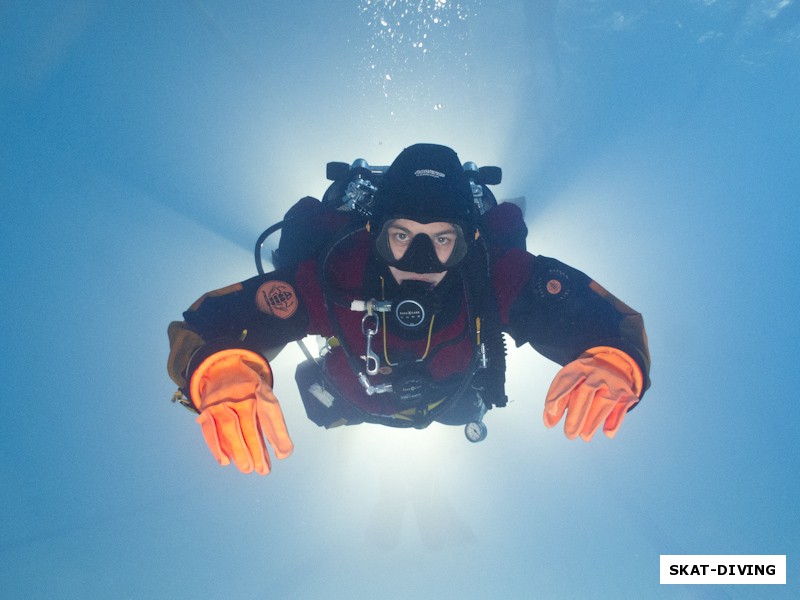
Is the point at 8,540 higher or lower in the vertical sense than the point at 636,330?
lower

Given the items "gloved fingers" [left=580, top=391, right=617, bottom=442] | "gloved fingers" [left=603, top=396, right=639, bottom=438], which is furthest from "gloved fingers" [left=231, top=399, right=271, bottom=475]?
"gloved fingers" [left=603, top=396, right=639, bottom=438]

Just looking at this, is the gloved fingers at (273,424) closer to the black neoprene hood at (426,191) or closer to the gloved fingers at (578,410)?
the black neoprene hood at (426,191)

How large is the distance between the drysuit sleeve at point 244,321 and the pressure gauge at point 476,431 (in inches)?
98.3

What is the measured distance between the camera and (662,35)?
36.6 ft

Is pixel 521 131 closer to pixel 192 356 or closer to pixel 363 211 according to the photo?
pixel 363 211

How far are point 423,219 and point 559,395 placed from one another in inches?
50.9

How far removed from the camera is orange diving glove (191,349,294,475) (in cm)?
193

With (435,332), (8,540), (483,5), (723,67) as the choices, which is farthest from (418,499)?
(723,67)

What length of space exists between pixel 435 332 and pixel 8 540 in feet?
43.7

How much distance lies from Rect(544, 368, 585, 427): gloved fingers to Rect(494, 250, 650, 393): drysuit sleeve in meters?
0.27

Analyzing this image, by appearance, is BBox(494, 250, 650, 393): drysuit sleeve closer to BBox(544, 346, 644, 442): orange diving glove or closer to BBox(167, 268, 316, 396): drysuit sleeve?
Result: BBox(544, 346, 644, 442): orange diving glove

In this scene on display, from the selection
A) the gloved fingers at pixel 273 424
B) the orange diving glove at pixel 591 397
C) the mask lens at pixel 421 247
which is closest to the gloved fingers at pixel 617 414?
the orange diving glove at pixel 591 397

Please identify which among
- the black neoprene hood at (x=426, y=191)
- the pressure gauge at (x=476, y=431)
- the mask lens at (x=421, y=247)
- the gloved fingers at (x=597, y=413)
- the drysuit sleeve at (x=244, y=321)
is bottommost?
the gloved fingers at (x=597, y=413)

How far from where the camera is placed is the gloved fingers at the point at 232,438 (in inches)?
76.6
